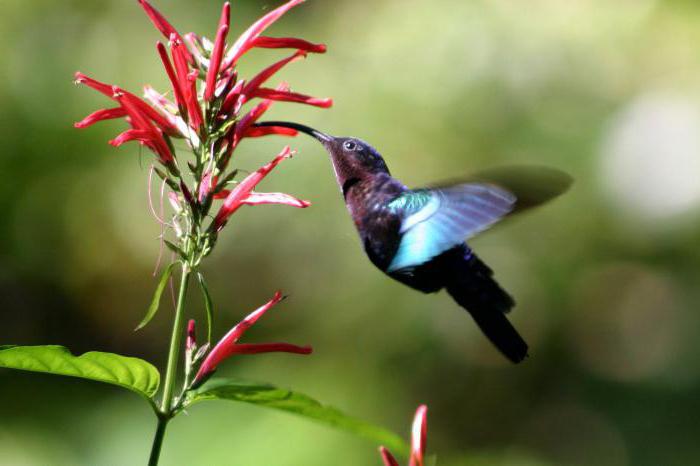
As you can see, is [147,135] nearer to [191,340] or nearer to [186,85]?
[186,85]

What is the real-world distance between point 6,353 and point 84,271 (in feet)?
8.86

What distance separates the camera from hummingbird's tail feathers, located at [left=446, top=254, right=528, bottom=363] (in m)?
1.17

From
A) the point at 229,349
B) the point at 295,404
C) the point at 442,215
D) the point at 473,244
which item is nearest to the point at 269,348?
the point at 229,349

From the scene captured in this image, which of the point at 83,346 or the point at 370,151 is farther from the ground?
the point at 370,151

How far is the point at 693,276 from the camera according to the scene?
3254 mm

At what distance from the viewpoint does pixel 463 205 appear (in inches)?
44.5

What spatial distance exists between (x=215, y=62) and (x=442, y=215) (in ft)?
1.24

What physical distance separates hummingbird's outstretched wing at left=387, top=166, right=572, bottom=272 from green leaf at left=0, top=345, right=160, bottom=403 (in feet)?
1.36

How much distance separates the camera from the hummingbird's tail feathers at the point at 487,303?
1167 millimetres

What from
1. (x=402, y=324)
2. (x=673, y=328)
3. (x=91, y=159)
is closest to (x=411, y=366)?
(x=402, y=324)

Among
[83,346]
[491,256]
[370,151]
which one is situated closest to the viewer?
[370,151]

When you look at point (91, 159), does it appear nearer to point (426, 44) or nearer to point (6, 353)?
point (426, 44)

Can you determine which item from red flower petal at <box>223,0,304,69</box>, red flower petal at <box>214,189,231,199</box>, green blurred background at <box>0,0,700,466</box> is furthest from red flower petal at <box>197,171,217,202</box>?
green blurred background at <box>0,0,700,466</box>

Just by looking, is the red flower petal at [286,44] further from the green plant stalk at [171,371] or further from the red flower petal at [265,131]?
the green plant stalk at [171,371]
